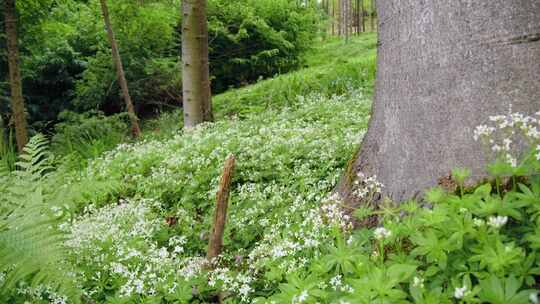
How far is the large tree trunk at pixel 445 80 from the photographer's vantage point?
1.99 m

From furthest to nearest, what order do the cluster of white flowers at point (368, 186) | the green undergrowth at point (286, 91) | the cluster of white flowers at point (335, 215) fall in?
the green undergrowth at point (286, 91)
the cluster of white flowers at point (368, 186)
the cluster of white flowers at point (335, 215)

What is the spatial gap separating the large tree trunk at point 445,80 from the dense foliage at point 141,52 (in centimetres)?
745

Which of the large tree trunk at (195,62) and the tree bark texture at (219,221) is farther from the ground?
the large tree trunk at (195,62)

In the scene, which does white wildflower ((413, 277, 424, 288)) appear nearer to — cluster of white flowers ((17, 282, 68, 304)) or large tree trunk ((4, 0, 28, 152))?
cluster of white flowers ((17, 282, 68, 304))

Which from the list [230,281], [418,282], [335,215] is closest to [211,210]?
[230,281]

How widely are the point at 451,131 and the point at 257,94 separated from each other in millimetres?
7541

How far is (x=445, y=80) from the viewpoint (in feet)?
7.00

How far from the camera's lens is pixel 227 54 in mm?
12414

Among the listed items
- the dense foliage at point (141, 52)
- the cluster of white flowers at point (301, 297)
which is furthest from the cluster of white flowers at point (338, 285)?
the dense foliage at point (141, 52)

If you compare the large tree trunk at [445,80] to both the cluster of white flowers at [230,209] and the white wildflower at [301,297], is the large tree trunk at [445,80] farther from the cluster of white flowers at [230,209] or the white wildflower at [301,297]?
the white wildflower at [301,297]

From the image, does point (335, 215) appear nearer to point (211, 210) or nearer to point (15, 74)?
point (211, 210)

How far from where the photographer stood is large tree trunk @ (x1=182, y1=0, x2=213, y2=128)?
6797 millimetres

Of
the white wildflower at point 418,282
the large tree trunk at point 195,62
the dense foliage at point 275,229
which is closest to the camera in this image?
the white wildflower at point 418,282

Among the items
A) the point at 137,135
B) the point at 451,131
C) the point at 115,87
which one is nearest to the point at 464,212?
the point at 451,131
